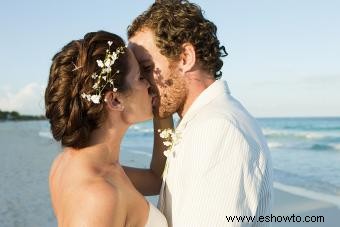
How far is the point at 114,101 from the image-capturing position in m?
2.76

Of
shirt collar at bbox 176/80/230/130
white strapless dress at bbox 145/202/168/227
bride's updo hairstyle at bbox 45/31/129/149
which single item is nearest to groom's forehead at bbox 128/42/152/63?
bride's updo hairstyle at bbox 45/31/129/149

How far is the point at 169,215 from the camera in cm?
264

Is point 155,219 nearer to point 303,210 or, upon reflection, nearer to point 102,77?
point 102,77

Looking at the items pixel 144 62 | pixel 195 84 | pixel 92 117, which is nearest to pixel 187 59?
pixel 195 84

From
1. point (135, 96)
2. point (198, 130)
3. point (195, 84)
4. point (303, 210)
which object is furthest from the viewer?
point (303, 210)

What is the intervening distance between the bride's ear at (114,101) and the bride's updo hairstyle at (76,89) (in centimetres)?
3

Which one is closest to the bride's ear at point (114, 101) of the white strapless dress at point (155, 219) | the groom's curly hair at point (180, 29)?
A: the groom's curly hair at point (180, 29)

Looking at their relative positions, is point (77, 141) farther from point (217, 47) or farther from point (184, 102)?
point (217, 47)

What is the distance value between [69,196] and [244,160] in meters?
0.94

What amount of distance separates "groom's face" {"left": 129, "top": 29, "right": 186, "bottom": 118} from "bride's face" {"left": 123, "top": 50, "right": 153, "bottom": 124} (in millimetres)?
102

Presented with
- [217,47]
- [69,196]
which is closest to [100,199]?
[69,196]

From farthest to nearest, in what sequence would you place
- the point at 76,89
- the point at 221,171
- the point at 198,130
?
1. the point at 76,89
2. the point at 198,130
3. the point at 221,171

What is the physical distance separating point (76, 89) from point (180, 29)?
2.99ft

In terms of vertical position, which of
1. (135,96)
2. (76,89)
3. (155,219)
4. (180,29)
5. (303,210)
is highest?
(180,29)
